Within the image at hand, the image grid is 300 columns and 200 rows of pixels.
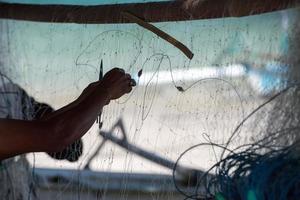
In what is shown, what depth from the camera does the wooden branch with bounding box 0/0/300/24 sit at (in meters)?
1.07

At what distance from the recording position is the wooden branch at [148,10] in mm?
1068

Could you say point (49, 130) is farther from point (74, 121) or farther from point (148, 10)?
point (148, 10)

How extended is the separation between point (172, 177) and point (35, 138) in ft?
1.82

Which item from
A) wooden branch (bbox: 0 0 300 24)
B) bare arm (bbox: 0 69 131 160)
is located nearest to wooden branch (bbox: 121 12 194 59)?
wooden branch (bbox: 0 0 300 24)

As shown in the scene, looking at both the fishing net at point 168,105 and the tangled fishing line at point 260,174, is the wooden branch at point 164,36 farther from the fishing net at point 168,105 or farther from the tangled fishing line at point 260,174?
the tangled fishing line at point 260,174

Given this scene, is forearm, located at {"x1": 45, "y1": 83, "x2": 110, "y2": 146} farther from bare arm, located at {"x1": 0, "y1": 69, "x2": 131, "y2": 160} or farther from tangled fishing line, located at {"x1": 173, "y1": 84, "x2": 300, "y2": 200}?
tangled fishing line, located at {"x1": 173, "y1": 84, "x2": 300, "y2": 200}

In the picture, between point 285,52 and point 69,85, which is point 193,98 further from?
point 69,85

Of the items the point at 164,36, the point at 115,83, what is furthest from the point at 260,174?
the point at 164,36

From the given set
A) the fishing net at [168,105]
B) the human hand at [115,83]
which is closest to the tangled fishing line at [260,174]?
the fishing net at [168,105]

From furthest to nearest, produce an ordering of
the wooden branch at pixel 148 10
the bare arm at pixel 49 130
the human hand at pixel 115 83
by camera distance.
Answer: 1. the wooden branch at pixel 148 10
2. the human hand at pixel 115 83
3. the bare arm at pixel 49 130

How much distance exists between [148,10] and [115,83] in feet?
1.12

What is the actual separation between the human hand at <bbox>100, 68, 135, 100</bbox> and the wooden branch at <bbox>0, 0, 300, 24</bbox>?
268 millimetres

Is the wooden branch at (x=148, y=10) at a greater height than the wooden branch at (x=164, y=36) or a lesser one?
greater

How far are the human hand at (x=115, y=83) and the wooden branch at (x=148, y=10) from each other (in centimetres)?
27
